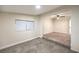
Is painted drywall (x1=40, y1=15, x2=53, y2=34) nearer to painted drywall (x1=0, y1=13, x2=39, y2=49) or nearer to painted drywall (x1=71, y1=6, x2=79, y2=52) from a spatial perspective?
painted drywall (x1=0, y1=13, x2=39, y2=49)

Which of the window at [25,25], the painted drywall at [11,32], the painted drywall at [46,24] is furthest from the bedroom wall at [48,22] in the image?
the window at [25,25]

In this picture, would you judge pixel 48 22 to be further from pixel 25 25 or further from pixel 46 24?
pixel 25 25

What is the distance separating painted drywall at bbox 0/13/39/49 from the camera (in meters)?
1.84

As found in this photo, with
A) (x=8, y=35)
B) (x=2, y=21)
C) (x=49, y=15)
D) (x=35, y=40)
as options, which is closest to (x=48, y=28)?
(x=49, y=15)

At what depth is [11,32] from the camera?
7.45ft

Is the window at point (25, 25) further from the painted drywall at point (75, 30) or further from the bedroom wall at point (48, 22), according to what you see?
the painted drywall at point (75, 30)

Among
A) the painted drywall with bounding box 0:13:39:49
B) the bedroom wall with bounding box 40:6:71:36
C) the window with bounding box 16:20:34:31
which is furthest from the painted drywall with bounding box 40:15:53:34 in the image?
the window with bounding box 16:20:34:31

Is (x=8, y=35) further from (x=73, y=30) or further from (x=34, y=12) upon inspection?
(x=73, y=30)

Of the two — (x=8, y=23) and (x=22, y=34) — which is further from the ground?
(x=8, y=23)

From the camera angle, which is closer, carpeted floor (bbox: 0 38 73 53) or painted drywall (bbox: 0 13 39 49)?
carpeted floor (bbox: 0 38 73 53)

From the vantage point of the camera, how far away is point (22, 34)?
190 cm

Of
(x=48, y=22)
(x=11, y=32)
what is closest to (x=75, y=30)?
(x=48, y=22)

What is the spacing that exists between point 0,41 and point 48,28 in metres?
1.55
